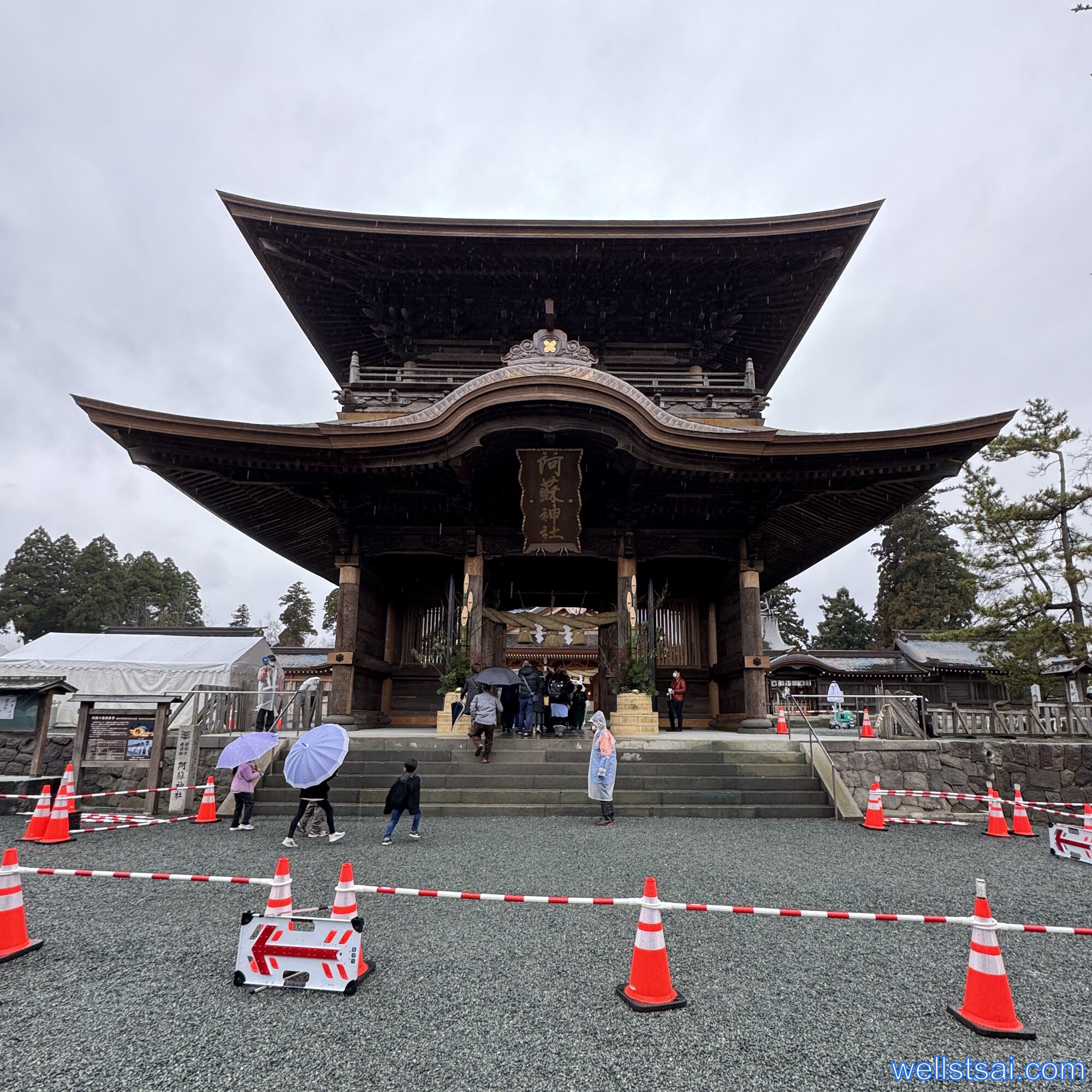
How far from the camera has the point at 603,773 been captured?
818 cm

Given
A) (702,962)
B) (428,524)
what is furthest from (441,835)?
(428,524)

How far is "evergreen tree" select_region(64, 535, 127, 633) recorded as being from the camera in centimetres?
4203

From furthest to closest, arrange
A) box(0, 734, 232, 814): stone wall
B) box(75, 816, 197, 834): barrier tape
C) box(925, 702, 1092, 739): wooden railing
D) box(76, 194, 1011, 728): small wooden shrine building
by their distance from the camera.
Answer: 1. box(925, 702, 1092, 739): wooden railing
2. box(76, 194, 1011, 728): small wooden shrine building
3. box(0, 734, 232, 814): stone wall
4. box(75, 816, 197, 834): barrier tape

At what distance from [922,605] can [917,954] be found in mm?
37935

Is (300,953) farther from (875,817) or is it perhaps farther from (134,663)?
(134,663)

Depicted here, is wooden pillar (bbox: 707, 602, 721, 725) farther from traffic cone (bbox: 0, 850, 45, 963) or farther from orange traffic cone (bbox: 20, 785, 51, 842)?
traffic cone (bbox: 0, 850, 45, 963)

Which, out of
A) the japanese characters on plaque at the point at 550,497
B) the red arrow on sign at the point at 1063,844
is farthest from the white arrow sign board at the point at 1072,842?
the japanese characters on plaque at the point at 550,497

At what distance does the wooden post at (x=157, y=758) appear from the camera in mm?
9172

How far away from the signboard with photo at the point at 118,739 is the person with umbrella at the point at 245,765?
6.58 ft

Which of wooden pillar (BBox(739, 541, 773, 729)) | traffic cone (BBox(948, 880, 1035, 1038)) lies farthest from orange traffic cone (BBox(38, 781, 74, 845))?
wooden pillar (BBox(739, 541, 773, 729))

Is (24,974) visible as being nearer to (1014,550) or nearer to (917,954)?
(917,954)

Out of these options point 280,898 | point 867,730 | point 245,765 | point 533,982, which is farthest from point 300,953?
point 867,730

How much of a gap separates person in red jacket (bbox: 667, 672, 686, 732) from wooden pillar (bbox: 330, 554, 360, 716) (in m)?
6.61

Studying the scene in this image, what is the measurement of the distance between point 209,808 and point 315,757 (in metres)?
3.35
